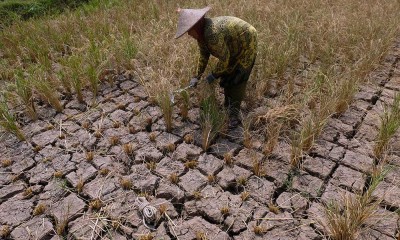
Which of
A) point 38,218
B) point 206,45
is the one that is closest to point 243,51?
point 206,45

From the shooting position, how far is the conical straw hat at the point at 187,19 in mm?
2902

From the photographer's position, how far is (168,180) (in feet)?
9.12

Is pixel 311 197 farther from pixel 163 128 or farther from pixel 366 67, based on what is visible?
pixel 366 67

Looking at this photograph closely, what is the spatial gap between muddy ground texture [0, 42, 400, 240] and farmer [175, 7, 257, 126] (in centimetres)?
39

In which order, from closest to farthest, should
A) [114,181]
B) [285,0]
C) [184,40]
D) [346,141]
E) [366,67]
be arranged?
[114,181] → [346,141] → [366,67] → [184,40] → [285,0]

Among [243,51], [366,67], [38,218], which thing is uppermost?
[243,51]

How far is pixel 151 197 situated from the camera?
2.65 m

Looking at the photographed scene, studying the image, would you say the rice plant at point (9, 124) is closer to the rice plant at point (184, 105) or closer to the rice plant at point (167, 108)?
the rice plant at point (167, 108)

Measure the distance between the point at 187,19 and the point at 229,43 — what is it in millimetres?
440

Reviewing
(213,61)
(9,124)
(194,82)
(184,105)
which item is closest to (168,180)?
(184,105)

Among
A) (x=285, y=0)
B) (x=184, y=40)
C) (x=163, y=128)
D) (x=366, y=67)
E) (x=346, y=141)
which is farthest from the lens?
(x=285, y=0)

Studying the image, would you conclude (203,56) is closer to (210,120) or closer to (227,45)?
(227,45)

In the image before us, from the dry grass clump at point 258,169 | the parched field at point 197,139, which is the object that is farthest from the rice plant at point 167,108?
the dry grass clump at point 258,169

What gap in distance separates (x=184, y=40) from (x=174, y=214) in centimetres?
253
